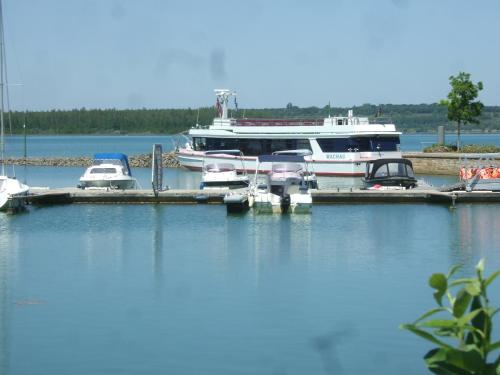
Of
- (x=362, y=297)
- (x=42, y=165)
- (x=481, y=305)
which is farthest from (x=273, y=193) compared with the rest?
(x=42, y=165)

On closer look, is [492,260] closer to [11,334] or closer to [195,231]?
[195,231]

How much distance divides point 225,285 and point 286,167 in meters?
20.5

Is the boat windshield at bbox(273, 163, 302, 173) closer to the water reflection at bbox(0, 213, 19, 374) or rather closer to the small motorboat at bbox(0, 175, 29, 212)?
the small motorboat at bbox(0, 175, 29, 212)

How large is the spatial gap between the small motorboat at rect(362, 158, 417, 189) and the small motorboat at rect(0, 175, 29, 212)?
15650 mm

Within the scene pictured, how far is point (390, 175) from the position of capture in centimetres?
4375

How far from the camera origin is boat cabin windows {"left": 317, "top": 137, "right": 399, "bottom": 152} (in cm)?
5853

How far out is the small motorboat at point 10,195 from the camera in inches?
1442

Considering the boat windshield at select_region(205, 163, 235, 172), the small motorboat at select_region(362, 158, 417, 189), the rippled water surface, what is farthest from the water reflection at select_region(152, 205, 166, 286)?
the small motorboat at select_region(362, 158, 417, 189)

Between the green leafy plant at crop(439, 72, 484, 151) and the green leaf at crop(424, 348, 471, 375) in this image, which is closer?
the green leaf at crop(424, 348, 471, 375)

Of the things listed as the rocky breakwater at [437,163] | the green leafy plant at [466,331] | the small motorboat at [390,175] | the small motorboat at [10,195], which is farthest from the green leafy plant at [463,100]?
the green leafy plant at [466,331]

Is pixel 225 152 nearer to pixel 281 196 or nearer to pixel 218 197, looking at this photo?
pixel 218 197

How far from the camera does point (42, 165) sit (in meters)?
91.1

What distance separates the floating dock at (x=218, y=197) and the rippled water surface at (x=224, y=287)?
4.09 feet

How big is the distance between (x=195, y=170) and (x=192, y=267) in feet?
146
